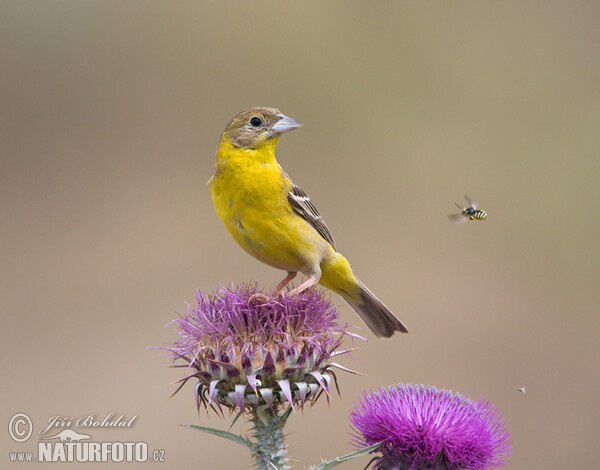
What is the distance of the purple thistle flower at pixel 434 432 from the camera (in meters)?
4.41

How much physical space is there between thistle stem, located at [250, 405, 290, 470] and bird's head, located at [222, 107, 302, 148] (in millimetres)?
2008

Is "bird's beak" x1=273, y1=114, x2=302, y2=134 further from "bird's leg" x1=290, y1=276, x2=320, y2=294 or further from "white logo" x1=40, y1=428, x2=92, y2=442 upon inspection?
"white logo" x1=40, y1=428, x2=92, y2=442

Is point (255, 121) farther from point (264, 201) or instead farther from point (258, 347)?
point (258, 347)

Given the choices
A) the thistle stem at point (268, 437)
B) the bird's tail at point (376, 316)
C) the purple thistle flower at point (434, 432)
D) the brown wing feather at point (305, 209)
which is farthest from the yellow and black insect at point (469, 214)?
the thistle stem at point (268, 437)

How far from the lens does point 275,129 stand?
5477mm

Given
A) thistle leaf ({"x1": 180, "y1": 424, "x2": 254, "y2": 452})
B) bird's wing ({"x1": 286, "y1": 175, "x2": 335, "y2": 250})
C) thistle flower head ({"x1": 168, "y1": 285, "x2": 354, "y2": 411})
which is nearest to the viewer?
thistle leaf ({"x1": 180, "y1": 424, "x2": 254, "y2": 452})

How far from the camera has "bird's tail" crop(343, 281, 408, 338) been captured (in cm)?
612

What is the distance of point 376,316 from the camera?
6.18m

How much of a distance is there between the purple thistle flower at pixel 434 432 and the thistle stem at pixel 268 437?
21.7 inches

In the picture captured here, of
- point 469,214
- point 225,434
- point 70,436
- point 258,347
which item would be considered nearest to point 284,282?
point 258,347

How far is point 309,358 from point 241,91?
11.0 metres

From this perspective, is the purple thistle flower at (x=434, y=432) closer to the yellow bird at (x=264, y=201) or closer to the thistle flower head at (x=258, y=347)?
the thistle flower head at (x=258, y=347)

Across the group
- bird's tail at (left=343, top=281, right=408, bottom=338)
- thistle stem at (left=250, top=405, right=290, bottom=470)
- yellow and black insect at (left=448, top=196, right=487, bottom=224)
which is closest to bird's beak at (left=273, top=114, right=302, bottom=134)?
bird's tail at (left=343, top=281, right=408, bottom=338)

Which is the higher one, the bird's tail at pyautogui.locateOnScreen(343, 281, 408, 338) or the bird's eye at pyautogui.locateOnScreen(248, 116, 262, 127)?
the bird's eye at pyautogui.locateOnScreen(248, 116, 262, 127)
